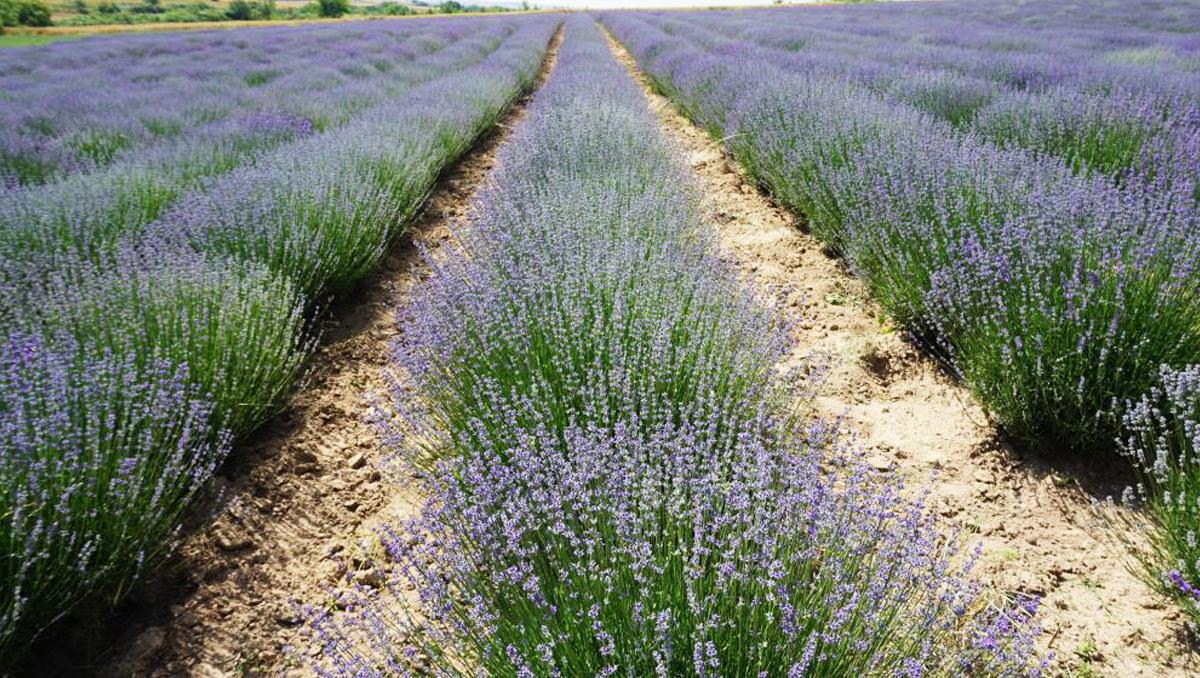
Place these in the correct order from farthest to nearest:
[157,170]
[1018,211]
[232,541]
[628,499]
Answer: [157,170], [1018,211], [232,541], [628,499]

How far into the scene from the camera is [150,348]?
98.4 inches

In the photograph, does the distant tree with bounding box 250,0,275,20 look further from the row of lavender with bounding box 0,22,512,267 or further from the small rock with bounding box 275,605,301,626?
the small rock with bounding box 275,605,301,626

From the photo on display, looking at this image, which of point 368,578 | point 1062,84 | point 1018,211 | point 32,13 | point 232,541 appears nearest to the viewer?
point 368,578

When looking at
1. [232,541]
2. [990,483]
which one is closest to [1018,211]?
[990,483]

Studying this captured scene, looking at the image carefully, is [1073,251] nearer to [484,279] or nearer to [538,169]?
[484,279]

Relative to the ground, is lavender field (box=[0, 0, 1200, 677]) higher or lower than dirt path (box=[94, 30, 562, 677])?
higher

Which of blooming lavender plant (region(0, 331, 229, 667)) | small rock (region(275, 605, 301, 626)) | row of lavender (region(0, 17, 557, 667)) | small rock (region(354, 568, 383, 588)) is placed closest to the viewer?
→ blooming lavender plant (region(0, 331, 229, 667))

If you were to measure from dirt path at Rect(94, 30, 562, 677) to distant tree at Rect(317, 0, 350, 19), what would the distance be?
4361 centimetres

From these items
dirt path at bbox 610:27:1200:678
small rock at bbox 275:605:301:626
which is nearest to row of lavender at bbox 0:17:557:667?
small rock at bbox 275:605:301:626

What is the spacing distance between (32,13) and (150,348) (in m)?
39.5

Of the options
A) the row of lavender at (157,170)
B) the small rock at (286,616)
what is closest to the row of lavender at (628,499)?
the small rock at (286,616)

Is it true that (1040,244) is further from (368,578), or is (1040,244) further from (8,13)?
(8,13)

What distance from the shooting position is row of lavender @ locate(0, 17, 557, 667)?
1767 millimetres

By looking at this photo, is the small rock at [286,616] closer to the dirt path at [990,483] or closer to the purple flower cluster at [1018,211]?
the dirt path at [990,483]
